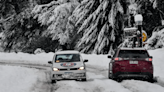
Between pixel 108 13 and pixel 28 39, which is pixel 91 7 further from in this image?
pixel 28 39

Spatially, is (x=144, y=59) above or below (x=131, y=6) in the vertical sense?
below

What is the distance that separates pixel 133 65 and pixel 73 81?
10.1 ft

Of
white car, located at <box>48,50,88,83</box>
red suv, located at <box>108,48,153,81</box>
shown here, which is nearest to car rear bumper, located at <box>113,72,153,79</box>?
red suv, located at <box>108,48,153,81</box>

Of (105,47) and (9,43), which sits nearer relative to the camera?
(105,47)

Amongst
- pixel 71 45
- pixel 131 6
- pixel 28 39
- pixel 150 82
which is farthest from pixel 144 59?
pixel 28 39

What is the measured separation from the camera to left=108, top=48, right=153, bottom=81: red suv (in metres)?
12.1

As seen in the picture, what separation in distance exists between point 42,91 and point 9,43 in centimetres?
4058

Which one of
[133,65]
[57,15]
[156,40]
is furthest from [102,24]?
[133,65]

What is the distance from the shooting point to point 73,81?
43.9ft

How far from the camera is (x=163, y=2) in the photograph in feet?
88.9

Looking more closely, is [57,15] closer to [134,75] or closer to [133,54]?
[133,54]

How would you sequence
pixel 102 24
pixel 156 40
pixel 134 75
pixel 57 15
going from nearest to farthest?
pixel 134 75 → pixel 156 40 → pixel 102 24 → pixel 57 15

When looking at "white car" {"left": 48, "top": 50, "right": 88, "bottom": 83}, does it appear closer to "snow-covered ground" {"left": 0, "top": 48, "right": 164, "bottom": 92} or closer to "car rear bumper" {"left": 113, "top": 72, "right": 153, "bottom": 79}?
"snow-covered ground" {"left": 0, "top": 48, "right": 164, "bottom": 92}

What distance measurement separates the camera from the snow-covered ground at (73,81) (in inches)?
419
